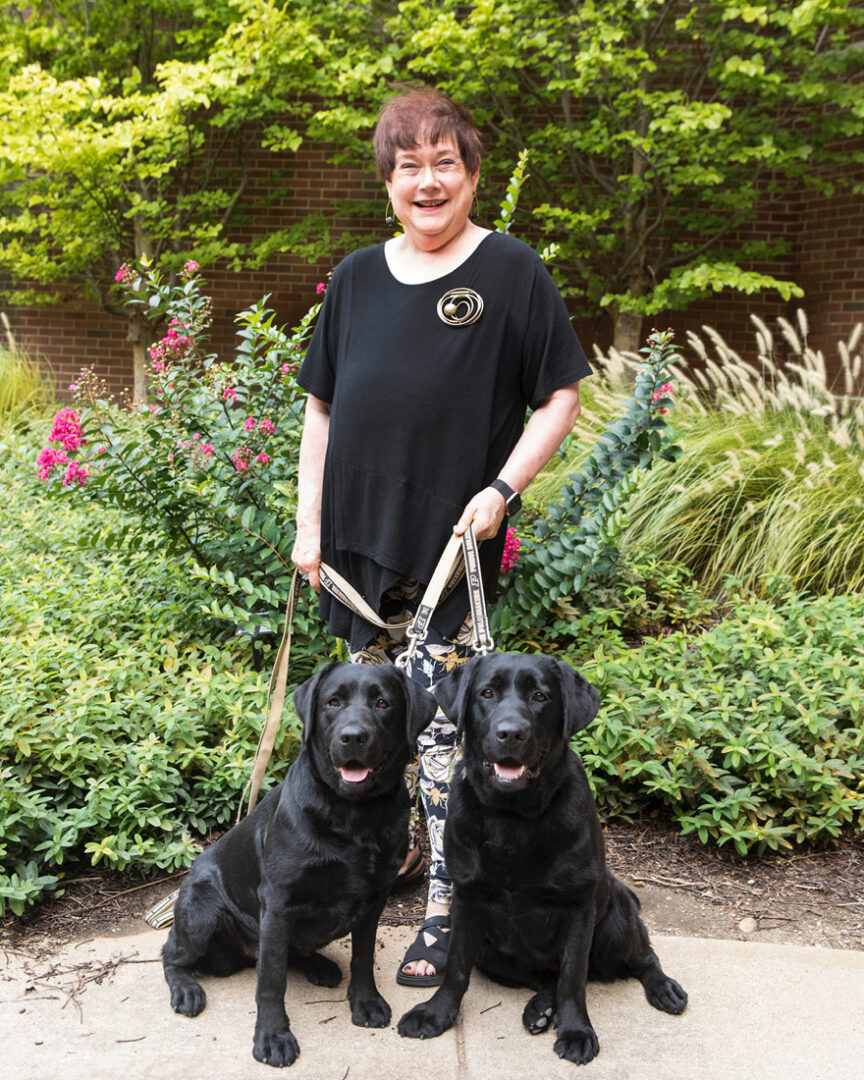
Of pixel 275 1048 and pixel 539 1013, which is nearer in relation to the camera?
pixel 275 1048

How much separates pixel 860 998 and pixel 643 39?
7.50 m

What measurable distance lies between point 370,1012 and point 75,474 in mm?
2450

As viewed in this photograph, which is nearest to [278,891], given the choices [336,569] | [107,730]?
[336,569]

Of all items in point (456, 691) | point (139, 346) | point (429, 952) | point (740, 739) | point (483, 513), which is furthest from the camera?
point (139, 346)

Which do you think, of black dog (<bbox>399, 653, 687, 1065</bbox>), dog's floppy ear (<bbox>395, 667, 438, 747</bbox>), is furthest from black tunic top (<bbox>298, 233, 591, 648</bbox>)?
black dog (<bbox>399, 653, 687, 1065</bbox>)

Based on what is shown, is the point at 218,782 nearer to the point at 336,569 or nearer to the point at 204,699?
the point at 204,699

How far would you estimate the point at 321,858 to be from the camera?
2.44 meters

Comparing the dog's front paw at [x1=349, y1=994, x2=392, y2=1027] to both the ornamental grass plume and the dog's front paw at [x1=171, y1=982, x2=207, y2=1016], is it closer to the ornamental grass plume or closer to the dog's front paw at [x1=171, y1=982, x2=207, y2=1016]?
the dog's front paw at [x1=171, y1=982, x2=207, y2=1016]

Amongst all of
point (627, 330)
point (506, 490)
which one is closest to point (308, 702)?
point (506, 490)

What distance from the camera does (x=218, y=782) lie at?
11.3 feet

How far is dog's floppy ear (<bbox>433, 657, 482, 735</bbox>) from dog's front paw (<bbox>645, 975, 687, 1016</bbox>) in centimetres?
91

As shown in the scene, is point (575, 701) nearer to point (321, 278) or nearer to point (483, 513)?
point (483, 513)

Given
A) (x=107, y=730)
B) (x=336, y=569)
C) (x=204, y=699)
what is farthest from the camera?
(x=204, y=699)

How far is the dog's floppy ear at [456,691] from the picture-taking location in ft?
8.16
